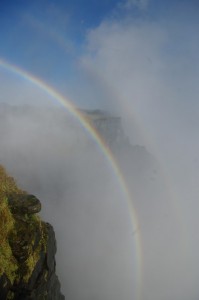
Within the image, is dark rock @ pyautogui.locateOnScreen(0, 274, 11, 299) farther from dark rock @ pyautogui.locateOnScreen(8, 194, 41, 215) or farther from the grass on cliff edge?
dark rock @ pyautogui.locateOnScreen(8, 194, 41, 215)

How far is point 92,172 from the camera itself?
133125 mm

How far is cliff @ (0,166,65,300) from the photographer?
23.7 m

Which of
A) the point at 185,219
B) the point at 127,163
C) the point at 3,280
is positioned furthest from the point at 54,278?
the point at 185,219

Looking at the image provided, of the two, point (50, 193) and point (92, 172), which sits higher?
point (92, 172)

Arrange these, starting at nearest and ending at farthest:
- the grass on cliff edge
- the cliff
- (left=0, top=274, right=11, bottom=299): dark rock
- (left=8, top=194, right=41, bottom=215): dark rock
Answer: (left=0, top=274, right=11, bottom=299): dark rock < the grass on cliff edge < the cliff < (left=8, top=194, right=41, bottom=215): dark rock

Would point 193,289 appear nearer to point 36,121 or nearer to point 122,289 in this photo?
point 122,289

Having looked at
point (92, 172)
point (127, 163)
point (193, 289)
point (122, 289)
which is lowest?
point (122, 289)

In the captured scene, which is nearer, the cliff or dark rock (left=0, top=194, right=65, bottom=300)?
the cliff

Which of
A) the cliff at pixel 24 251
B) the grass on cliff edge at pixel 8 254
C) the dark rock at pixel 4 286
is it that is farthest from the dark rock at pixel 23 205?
the dark rock at pixel 4 286

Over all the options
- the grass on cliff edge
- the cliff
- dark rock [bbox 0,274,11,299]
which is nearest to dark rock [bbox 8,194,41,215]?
the cliff

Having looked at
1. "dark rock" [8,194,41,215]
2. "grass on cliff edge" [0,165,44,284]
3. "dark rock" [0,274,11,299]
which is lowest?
"dark rock" [0,274,11,299]

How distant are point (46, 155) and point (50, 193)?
2486cm

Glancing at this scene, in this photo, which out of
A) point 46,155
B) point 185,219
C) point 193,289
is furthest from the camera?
point 185,219

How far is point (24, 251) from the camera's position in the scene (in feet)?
81.7
